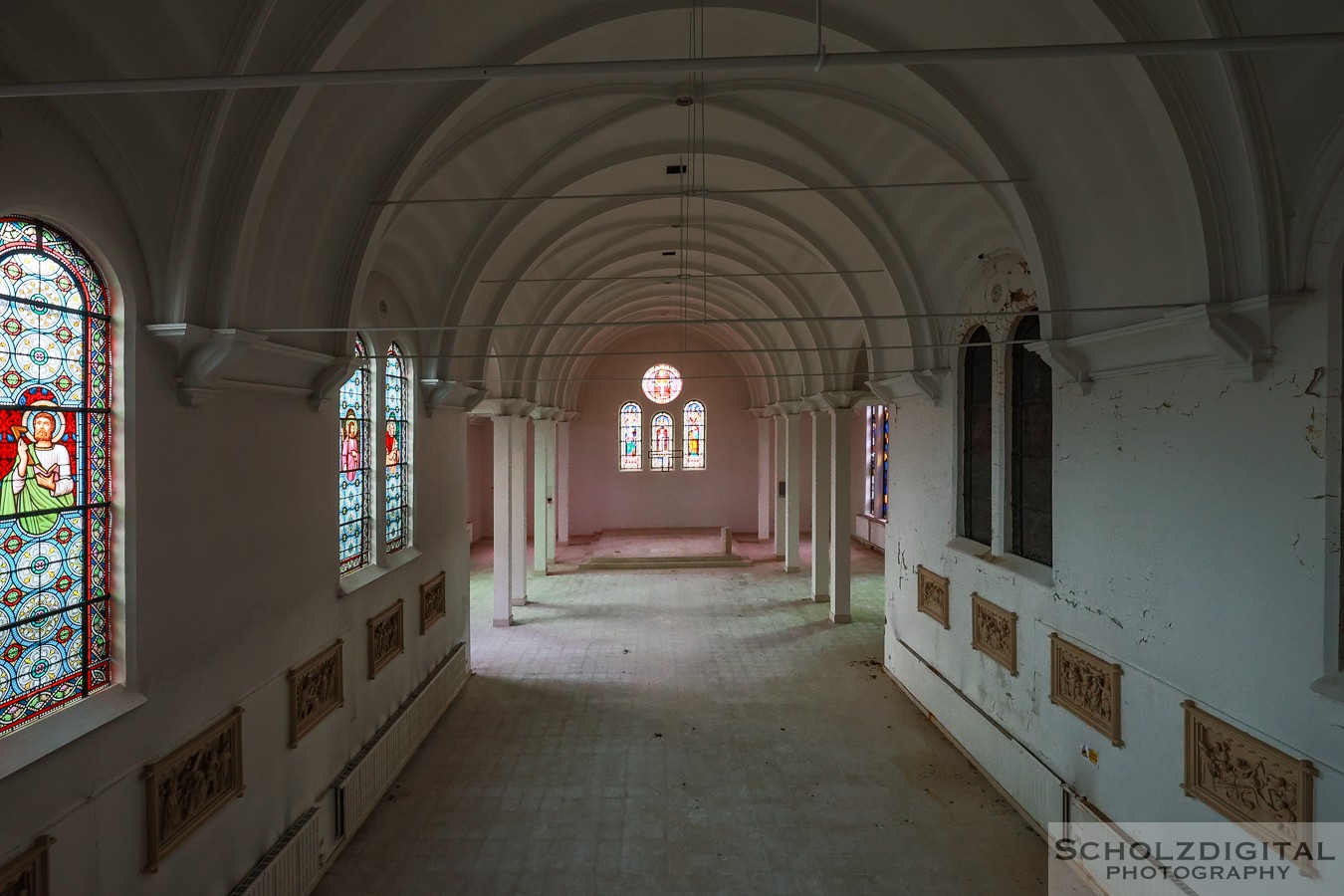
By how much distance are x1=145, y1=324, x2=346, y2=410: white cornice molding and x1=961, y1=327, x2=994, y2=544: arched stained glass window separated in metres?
7.53

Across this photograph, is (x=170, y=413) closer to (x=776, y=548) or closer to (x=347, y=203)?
(x=347, y=203)

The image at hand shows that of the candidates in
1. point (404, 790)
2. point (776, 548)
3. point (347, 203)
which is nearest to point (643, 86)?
point (347, 203)

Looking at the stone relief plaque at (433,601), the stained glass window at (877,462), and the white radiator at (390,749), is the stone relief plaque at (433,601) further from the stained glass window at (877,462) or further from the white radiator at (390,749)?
the stained glass window at (877,462)

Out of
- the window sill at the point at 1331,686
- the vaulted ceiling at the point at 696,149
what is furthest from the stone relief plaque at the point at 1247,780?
the vaulted ceiling at the point at 696,149

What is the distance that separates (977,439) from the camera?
9664 millimetres

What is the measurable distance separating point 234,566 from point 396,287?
4636 mm

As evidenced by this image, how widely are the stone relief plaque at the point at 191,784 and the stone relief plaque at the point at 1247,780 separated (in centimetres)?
713

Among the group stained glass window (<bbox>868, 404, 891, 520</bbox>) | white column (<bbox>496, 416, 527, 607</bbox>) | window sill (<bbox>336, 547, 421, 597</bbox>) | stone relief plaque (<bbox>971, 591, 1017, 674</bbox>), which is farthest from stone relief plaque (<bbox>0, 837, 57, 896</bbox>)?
stained glass window (<bbox>868, 404, 891, 520</bbox>)

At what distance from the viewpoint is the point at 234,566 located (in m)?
5.84

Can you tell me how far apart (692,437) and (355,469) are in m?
20.0

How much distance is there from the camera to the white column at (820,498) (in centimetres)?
1678

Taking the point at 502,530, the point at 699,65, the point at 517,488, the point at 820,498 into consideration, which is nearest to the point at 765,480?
the point at 820,498

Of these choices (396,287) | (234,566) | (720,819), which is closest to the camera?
(234,566)

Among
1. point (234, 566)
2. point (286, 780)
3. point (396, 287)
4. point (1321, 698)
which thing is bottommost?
point (286, 780)
